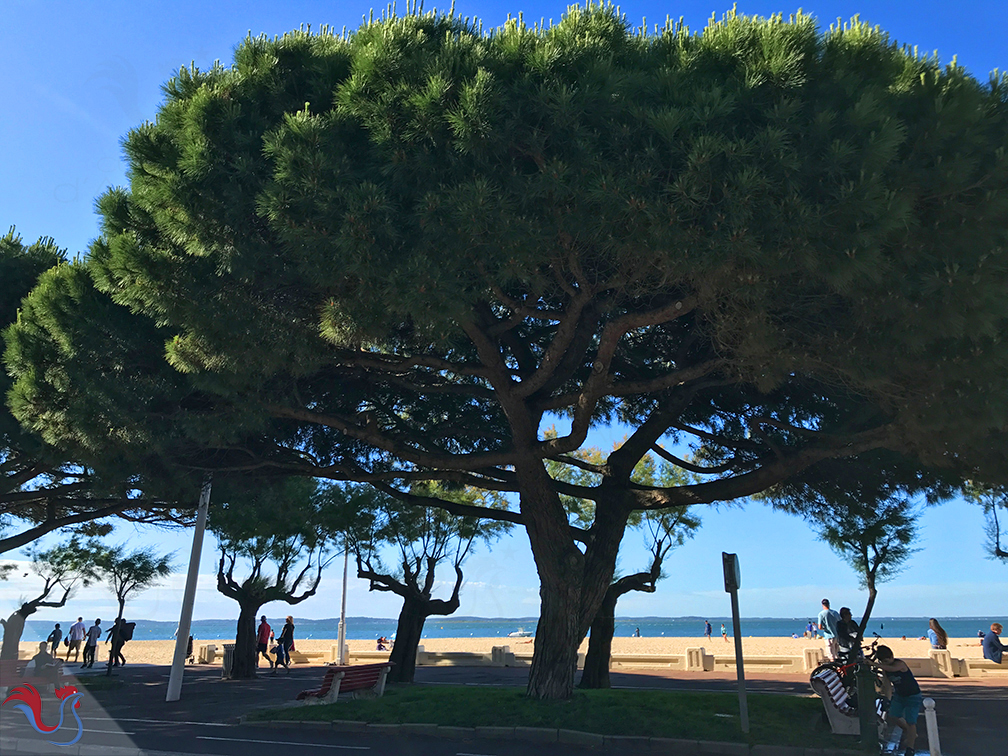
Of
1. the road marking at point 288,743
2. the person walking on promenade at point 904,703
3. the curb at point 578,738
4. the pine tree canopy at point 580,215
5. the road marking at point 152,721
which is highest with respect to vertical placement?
the pine tree canopy at point 580,215

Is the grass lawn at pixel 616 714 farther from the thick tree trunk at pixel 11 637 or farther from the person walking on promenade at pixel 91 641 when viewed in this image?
the person walking on promenade at pixel 91 641

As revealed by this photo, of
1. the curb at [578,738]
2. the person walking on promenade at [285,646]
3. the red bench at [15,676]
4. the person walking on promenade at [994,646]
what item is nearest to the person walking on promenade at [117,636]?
the person walking on promenade at [285,646]

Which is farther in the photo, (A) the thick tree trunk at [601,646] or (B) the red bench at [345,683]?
(A) the thick tree trunk at [601,646]

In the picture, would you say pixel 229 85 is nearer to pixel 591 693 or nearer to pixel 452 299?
pixel 452 299

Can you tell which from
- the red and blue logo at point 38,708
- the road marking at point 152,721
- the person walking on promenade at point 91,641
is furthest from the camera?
the person walking on promenade at point 91,641

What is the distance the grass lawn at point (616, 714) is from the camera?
33.6 feet

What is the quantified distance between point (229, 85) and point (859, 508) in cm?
1258

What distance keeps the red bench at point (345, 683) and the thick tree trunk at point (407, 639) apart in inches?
176

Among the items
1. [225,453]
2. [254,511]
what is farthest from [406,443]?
[254,511]

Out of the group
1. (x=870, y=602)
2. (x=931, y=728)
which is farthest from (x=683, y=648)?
(x=931, y=728)

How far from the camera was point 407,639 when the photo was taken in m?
19.8

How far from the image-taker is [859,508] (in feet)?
48.2

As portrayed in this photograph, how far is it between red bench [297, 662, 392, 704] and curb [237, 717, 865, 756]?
1877 millimetres

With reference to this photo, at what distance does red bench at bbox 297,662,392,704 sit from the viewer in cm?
1368
